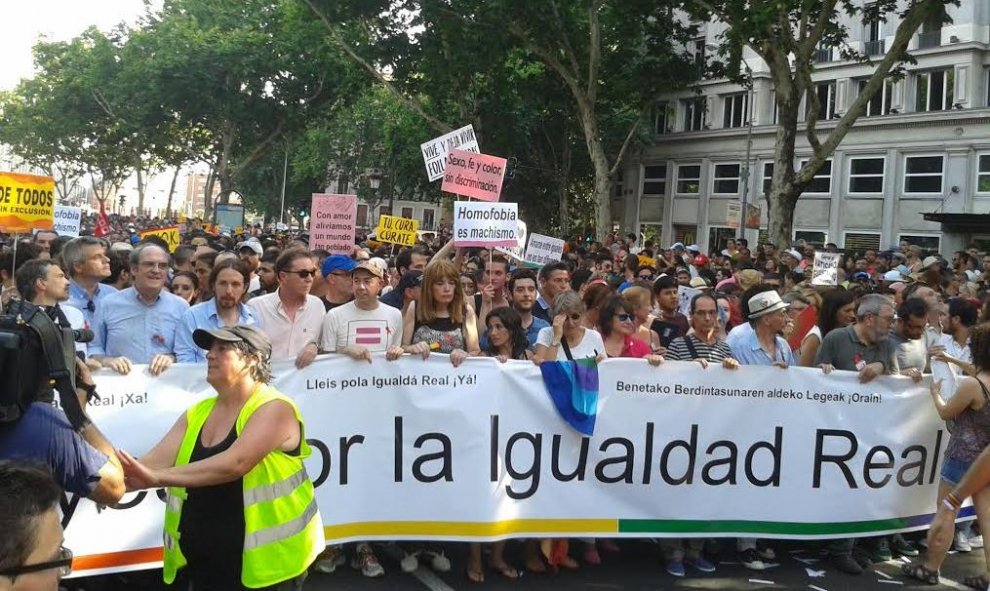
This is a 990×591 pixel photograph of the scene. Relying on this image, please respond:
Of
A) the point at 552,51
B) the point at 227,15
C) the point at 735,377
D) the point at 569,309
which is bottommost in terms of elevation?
the point at 735,377

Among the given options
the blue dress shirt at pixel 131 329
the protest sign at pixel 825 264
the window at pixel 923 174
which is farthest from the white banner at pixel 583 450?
the window at pixel 923 174

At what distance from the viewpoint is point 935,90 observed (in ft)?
115

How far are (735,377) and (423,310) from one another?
6.67 feet

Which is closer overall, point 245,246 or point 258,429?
point 258,429

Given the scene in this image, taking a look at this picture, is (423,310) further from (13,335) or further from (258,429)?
(13,335)

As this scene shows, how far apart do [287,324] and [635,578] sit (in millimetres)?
2682

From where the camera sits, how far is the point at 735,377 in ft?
19.8

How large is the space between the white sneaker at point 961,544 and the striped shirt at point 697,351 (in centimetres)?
215

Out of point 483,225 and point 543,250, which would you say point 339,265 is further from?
point 543,250

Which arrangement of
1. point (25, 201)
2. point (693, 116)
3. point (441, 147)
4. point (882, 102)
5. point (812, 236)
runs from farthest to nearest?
point (693, 116)
point (812, 236)
point (882, 102)
point (441, 147)
point (25, 201)

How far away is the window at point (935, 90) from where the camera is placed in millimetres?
34344

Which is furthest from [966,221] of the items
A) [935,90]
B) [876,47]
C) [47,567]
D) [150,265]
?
[47,567]

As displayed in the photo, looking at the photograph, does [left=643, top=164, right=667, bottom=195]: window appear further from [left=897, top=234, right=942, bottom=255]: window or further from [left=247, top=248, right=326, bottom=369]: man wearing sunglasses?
[left=247, top=248, right=326, bottom=369]: man wearing sunglasses

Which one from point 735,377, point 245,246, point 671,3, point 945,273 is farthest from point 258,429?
point 671,3
